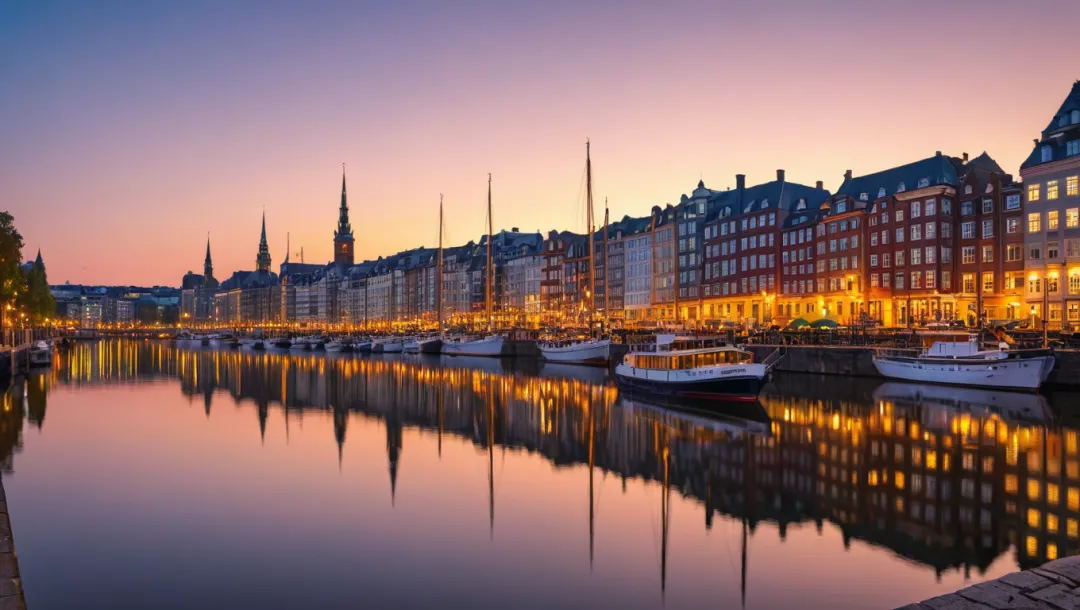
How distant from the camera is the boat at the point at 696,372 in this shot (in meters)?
44.9

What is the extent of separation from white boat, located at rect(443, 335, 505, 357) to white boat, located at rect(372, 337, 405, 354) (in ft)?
57.0

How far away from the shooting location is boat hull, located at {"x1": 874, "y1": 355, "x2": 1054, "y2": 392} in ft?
159

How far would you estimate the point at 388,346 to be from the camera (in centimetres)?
13038

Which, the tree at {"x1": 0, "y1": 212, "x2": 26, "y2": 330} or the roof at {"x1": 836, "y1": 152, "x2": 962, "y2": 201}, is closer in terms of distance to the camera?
the tree at {"x1": 0, "y1": 212, "x2": 26, "y2": 330}

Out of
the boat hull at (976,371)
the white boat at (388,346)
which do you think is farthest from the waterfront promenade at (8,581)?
the white boat at (388,346)

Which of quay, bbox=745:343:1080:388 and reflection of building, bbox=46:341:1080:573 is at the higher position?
quay, bbox=745:343:1080:388

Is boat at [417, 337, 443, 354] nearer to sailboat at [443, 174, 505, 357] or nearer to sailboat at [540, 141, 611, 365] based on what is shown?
sailboat at [443, 174, 505, 357]

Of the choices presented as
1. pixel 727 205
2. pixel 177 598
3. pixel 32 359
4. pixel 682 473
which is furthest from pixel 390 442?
pixel 727 205

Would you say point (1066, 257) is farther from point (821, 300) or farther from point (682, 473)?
point (682, 473)

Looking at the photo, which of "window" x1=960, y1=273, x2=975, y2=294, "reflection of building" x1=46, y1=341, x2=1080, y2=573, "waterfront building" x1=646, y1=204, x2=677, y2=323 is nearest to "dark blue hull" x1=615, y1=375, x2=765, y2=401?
"reflection of building" x1=46, y1=341, x2=1080, y2=573

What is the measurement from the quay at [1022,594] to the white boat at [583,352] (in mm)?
69469

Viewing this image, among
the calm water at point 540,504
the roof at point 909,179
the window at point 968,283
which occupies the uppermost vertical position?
the roof at point 909,179

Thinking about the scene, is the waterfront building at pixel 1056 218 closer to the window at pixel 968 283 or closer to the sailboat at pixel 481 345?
the window at pixel 968 283

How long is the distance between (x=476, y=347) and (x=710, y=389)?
62199mm
